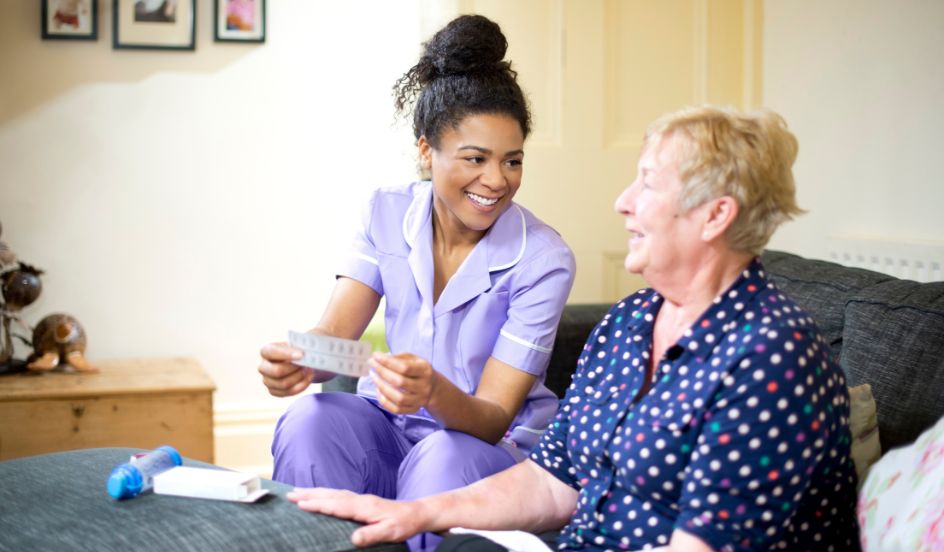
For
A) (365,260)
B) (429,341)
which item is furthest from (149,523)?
(365,260)

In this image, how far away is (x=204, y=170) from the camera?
11.8 feet

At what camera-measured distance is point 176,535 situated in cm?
144

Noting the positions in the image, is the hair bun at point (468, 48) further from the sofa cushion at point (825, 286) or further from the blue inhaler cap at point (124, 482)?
the blue inhaler cap at point (124, 482)

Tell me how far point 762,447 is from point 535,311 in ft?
2.59

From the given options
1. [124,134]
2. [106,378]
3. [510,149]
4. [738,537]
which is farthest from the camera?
[124,134]

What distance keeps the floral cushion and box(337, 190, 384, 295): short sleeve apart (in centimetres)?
109

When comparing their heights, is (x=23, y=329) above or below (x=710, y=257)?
below

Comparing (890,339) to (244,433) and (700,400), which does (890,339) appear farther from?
(244,433)

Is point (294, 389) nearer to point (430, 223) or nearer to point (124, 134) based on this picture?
point (430, 223)

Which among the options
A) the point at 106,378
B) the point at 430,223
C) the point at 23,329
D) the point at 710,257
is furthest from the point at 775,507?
the point at 23,329

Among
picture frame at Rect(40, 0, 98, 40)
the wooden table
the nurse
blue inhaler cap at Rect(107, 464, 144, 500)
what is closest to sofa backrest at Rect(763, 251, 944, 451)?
the nurse

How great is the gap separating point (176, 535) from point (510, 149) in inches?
38.0

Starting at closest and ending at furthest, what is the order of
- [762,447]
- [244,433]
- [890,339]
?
[762,447]
[890,339]
[244,433]

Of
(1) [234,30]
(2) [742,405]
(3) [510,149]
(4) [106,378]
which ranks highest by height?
(1) [234,30]
